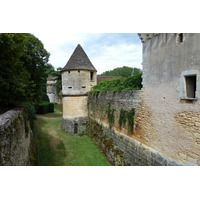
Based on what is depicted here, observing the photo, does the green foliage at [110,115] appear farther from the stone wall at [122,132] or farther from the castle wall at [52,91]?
the castle wall at [52,91]

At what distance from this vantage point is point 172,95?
14.7 ft

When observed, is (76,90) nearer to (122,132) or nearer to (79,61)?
(79,61)

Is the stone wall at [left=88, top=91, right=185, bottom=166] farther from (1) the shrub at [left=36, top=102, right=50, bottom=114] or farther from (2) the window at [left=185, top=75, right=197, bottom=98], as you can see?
(1) the shrub at [left=36, top=102, right=50, bottom=114]

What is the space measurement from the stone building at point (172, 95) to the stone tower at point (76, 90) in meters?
6.75

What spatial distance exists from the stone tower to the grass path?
1148mm

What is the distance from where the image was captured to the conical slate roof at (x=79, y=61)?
11219 millimetres

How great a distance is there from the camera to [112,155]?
24.6 ft

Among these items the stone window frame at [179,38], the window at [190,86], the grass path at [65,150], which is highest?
the stone window frame at [179,38]

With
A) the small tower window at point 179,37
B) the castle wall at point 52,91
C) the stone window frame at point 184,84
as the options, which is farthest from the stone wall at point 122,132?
the castle wall at point 52,91

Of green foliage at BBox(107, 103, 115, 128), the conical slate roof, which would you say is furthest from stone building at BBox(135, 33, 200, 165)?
the conical slate roof

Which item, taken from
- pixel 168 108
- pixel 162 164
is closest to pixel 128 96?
pixel 168 108

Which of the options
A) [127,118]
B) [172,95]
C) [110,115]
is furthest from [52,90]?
[172,95]

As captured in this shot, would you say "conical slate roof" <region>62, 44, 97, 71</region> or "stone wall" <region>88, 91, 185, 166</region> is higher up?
"conical slate roof" <region>62, 44, 97, 71</region>

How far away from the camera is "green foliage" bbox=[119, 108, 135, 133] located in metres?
6.25
